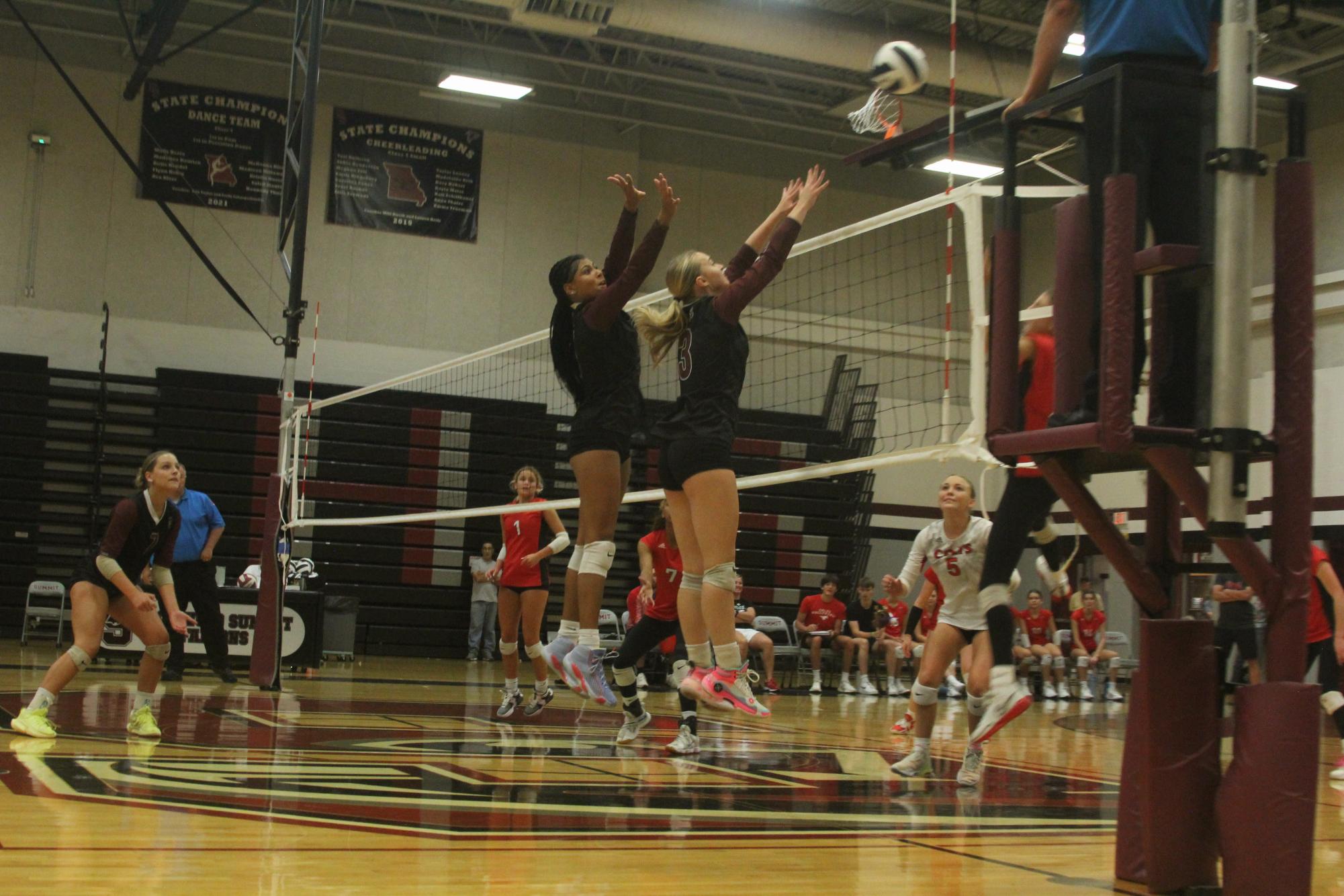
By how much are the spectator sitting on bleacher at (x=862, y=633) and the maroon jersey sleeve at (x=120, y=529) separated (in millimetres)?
9277

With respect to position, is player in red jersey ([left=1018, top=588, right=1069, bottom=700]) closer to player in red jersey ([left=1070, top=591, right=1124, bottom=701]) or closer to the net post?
player in red jersey ([left=1070, top=591, right=1124, bottom=701])

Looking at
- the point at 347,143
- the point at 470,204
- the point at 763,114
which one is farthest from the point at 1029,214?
the point at 347,143

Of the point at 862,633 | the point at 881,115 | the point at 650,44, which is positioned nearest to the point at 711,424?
the point at 881,115

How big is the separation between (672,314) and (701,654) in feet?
4.50

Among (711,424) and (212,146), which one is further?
(212,146)

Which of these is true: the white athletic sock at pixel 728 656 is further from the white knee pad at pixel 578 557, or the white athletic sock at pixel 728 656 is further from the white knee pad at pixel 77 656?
the white knee pad at pixel 77 656

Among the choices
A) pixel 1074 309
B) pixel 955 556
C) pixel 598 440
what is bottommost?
pixel 955 556

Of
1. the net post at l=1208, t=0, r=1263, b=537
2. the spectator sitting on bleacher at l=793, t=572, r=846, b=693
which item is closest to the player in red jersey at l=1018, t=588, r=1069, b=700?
the spectator sitting on bleacher at l=793, t=572, r=846, b=693

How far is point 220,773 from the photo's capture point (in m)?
4.14

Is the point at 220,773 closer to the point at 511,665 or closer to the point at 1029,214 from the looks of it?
the point at 511,665

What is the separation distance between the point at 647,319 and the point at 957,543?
1.90 meters

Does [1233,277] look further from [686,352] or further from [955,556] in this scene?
[955,556]

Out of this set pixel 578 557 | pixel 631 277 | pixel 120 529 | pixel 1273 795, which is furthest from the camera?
pixel 578 557

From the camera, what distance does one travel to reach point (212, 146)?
1644 cm
